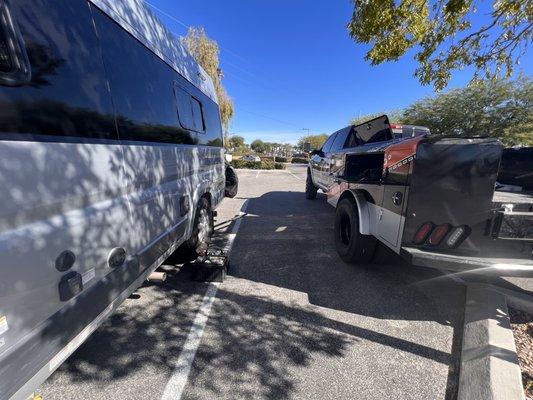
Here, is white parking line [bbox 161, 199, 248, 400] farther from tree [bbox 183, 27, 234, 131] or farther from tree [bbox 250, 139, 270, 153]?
tree [bbox 250, 139, 270, 153]

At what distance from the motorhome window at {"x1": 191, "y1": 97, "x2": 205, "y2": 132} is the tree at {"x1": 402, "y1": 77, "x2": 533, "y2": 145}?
25.0 meters

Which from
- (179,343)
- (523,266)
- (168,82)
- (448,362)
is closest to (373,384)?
(448,362)

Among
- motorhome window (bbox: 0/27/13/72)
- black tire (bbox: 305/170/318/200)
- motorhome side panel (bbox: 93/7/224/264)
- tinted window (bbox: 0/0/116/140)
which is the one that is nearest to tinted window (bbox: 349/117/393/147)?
motorhome side panel (bbox: 93/7/224/264)

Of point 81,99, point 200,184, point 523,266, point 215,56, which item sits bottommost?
Answer: point 523,266

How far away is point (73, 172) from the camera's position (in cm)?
158

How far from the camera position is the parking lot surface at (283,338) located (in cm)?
214

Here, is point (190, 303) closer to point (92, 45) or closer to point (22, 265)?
point (22, 265)

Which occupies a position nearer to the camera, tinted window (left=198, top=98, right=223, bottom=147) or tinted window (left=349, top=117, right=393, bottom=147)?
tinted window (left=198, top=98, right=223, bottom=147)

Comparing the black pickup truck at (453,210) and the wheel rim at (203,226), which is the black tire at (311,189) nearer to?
the wheel rim at (203,226)

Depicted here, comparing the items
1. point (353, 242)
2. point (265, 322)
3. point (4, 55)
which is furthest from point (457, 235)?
point (4, 55)

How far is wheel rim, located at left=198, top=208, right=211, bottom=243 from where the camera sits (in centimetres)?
420

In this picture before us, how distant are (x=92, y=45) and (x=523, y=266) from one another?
3952mm

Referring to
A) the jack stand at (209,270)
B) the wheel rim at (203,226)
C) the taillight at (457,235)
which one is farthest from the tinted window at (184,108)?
the taillight at (457,235)

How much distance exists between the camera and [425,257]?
2.78 meters
